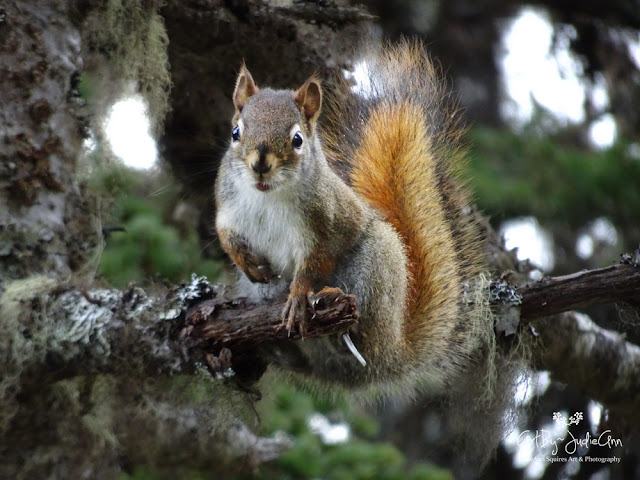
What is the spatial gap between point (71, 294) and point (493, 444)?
151cm

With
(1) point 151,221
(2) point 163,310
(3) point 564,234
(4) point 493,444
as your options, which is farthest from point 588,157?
(2) point 163,310

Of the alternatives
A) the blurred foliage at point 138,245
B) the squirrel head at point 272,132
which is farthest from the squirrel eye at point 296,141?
the blurred foliage at point 138,245

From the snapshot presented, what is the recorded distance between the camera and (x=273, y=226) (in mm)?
2268

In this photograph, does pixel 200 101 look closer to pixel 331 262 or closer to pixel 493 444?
pixel 331 262

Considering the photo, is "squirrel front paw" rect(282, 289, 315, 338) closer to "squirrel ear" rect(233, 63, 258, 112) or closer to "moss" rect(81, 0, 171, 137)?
"squirrel ear" rect(233, 63, 258, 112)

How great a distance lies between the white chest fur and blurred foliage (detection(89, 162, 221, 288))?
70 centimetres

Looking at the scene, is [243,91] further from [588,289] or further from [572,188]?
[572,188]

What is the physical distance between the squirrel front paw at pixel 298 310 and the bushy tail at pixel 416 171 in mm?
560

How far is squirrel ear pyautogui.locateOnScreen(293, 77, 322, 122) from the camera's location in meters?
2.32

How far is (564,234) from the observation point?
4.62 meters

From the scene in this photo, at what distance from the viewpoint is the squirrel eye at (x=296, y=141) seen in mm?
2176

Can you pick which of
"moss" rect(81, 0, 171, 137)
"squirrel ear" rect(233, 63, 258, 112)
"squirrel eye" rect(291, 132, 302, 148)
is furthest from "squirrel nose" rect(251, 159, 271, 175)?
"moss" rect(81, 0, 171, 137)

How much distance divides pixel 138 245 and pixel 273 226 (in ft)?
3.55

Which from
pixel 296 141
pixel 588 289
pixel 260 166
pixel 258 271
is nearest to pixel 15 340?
pixel 258 271
